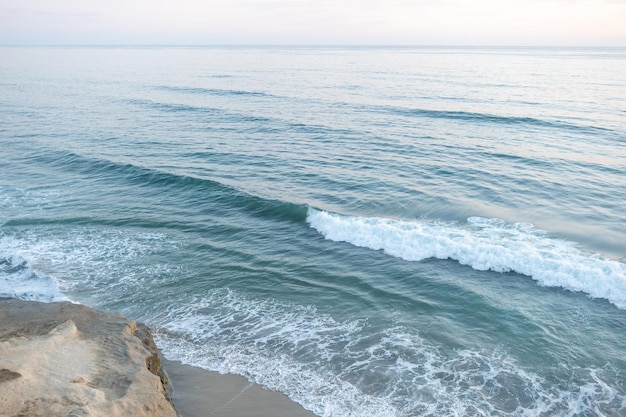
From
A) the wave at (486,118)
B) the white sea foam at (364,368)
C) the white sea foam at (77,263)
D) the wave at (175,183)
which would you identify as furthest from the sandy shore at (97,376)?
the wave at (486,118)

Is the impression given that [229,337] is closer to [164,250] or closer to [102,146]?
[164,250]

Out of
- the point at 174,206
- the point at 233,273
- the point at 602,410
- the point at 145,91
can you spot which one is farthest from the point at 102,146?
the point at 602,410

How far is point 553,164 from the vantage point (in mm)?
26734

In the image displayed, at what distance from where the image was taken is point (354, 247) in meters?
18.0

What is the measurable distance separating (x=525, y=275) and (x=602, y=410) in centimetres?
612

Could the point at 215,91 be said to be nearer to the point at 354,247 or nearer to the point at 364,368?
the point at 354,247

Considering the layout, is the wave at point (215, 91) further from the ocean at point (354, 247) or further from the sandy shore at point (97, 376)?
the sandy shore at point (97, 376)

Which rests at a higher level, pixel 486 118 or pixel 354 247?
pixel 486 118

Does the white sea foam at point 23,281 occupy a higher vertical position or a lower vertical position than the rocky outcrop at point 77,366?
lower

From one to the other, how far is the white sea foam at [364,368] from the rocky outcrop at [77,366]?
6.54 feet

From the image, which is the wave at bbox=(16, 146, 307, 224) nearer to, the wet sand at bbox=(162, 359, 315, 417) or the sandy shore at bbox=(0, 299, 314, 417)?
the wet sand at bbox=(162, 359, 315, 417)

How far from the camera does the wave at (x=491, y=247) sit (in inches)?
595

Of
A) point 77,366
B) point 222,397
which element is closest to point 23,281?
point 77,366

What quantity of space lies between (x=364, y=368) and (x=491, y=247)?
306 inches
